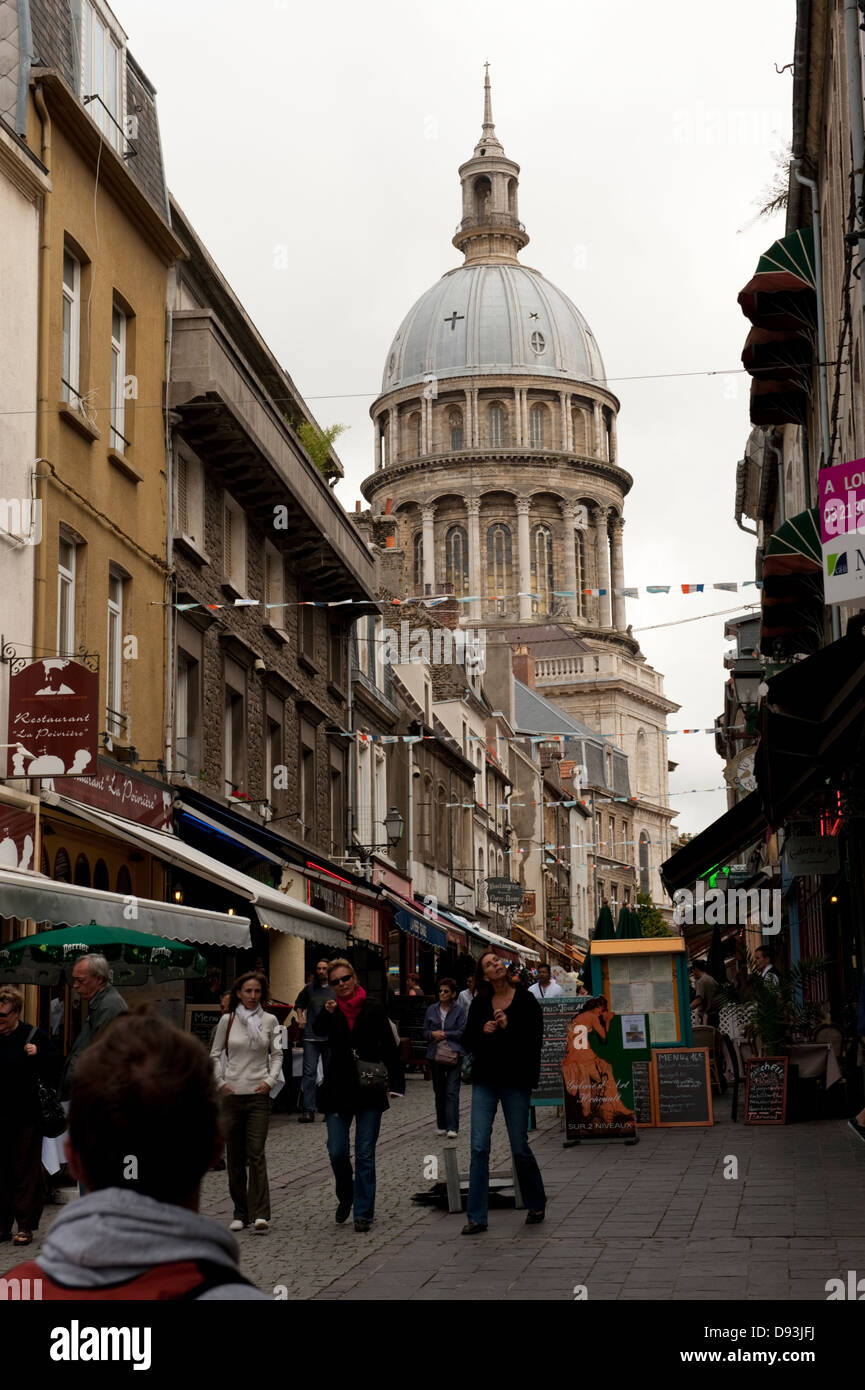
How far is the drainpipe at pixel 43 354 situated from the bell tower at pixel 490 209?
10844 centimetres

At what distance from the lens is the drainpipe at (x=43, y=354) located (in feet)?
56.7

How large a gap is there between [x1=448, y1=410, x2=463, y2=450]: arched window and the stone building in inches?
3.5

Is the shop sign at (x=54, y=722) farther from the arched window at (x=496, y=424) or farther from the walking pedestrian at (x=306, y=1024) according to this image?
the arched window at (x=496, y=424)

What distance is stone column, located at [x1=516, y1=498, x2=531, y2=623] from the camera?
4545 inches

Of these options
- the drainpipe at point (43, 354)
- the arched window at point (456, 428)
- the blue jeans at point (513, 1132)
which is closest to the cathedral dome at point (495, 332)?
the arched window at point (456, 428)

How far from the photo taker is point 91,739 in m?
16.1

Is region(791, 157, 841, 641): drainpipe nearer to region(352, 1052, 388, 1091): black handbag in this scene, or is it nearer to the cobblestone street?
the cobblestone street

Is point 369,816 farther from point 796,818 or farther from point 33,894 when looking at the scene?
point 33,894

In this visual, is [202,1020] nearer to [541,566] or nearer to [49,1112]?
[49,1112]

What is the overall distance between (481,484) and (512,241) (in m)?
20.5

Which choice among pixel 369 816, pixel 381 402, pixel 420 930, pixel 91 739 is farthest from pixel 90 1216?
pixel 381 402

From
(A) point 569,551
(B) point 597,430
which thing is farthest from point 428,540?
(B) point 597,430

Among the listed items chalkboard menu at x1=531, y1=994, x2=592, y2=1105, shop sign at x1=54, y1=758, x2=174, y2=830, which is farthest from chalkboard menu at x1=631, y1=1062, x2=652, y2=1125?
shop sign at x1=54, y1=758, x2=174, y2=830
